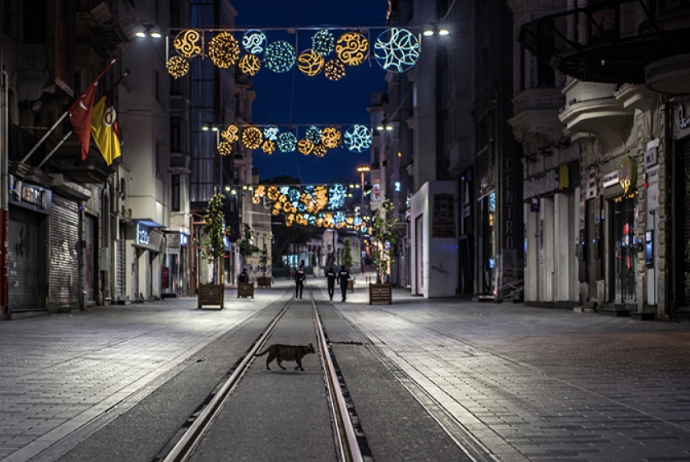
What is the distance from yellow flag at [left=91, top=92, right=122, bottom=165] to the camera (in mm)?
29312

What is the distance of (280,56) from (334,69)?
1.47 meters

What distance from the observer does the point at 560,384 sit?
11000 mm

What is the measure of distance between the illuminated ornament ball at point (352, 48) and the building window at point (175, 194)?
3636cm

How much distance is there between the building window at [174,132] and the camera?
5750 cm

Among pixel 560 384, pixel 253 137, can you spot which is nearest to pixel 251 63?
pixel 253 137

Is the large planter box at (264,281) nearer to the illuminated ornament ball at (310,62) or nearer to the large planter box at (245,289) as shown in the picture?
the large planter box at (245,289)

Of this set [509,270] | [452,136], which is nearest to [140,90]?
[452,136]

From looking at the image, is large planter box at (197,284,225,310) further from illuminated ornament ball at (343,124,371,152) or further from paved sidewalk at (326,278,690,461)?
paved sidewalk at (326,278,690,461)

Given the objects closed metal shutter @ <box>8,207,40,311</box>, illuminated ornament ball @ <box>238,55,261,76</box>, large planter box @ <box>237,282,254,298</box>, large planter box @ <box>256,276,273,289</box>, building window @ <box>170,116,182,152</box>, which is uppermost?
building window @ <box>170,116,182,152</box>

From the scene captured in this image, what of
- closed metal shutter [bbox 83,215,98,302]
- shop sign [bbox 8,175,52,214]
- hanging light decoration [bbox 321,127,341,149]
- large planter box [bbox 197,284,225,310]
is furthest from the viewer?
closed metal shutter [bbox 83,215,98,302]

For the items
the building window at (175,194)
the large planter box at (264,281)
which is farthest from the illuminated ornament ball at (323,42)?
the large planter box at (264,281)

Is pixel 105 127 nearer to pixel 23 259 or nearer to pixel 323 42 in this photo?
pixel 23 259

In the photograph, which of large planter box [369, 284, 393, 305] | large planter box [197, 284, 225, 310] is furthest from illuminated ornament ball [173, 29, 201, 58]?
large planter box [369, 284, 393, 305]

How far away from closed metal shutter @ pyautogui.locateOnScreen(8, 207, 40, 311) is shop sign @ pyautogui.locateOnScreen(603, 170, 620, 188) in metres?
17.3
